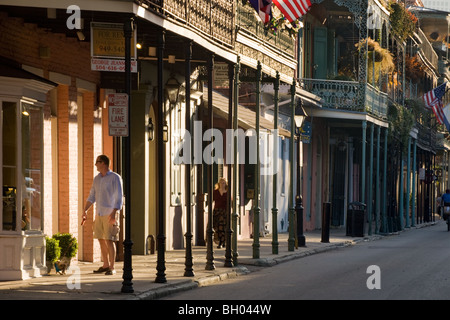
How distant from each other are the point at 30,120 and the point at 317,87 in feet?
71.4

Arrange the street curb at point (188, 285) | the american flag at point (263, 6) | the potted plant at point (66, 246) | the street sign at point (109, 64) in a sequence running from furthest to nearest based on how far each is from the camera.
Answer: the american flag at point (263, 6) < the potted plant at point (66, 246) < the street sign at point (109, 64) < the street curb at point (188, 285)

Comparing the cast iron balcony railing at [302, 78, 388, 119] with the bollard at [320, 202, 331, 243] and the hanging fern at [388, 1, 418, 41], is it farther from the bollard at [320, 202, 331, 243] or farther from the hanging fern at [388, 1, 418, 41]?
the bollard at [320, 202, 331, 243]

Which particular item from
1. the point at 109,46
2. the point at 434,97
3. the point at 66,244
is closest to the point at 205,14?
the point at 109,46

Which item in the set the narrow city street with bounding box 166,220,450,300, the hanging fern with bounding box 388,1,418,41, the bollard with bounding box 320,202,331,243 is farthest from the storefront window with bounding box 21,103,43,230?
the hanging fern with bounding box 388,1,418,41

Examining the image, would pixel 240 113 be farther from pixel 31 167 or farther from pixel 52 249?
pixel 31 167

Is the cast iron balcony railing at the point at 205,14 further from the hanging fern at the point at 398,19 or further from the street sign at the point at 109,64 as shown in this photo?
the hanging fern at the point at 398,19

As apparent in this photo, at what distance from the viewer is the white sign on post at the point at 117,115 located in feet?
46.4

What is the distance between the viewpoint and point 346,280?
55.2ft

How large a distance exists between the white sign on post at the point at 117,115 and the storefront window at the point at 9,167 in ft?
6.17

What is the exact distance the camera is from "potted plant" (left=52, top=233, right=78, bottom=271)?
16719 mm

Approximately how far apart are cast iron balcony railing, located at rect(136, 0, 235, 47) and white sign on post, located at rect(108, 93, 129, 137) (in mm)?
1408

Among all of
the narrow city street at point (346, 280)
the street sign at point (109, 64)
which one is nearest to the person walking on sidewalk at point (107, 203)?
the narrow city street at point (346, 280)

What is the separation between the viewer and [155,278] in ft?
51.6

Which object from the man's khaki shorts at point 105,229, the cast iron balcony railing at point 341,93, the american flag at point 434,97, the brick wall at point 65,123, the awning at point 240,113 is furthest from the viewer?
the american flag at point 434,97
